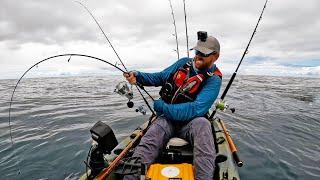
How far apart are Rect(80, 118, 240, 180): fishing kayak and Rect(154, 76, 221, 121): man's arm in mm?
414

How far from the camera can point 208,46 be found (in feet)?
15.8

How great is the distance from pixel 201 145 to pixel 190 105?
0.79 m

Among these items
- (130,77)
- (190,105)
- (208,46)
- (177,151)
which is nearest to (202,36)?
(208,46)

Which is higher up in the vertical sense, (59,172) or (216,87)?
(216,87)

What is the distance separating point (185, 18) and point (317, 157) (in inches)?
234

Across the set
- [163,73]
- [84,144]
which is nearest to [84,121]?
[84,144]

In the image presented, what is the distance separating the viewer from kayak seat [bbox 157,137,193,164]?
463cm

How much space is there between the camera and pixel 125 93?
4781 mm

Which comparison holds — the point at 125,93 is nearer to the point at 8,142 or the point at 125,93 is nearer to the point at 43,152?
the point at 43,152

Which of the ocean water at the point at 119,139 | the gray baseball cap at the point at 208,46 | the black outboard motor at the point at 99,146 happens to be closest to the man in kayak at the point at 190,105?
the gray baseball cap at the point at 208,46

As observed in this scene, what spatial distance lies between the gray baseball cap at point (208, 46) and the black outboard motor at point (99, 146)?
2.17m

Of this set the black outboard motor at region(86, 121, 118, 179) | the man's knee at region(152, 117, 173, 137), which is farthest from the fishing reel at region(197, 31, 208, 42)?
the black outboard motor at region(86, 121, 118, 179)

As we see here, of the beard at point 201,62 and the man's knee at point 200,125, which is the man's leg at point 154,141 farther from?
the beard at point 201,62

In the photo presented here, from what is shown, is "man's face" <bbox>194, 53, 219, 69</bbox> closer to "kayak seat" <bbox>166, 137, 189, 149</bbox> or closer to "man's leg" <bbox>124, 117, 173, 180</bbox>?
"man's leg" <bbox>124, 117, 173, 180</bbox>
